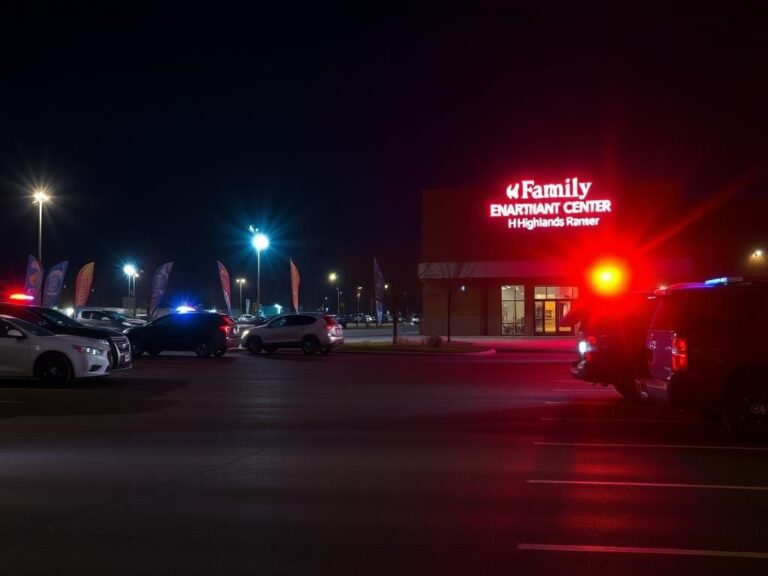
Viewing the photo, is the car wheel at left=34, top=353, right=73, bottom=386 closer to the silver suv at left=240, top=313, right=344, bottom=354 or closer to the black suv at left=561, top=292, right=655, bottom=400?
the black suv at left=561, top=292, right=655, bottom=400

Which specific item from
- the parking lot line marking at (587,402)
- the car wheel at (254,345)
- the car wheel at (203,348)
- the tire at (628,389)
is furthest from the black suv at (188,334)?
the tire at (628,389)

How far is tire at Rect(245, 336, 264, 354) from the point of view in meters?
31.4

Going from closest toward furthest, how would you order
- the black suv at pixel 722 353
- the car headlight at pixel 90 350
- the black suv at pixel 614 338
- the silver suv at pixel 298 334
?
the black suv at pixel 722 353 < the black suv at pixel 614 338 < the car headlight at pixel 90 350 < the silver suv at pixel 298 334

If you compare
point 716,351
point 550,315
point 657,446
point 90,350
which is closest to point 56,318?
point 90,350

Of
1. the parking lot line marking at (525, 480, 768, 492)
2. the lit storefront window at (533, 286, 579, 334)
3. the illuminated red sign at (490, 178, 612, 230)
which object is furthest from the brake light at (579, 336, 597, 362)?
the lit storefront window at (533, 286, 579, 334)

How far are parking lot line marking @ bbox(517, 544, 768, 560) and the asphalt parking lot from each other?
0.9 inches

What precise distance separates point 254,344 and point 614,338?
1891 cm

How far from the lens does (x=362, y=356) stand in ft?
102

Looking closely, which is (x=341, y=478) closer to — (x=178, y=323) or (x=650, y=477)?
(x=650, y=477)

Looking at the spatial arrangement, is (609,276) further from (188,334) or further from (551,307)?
(188,334)

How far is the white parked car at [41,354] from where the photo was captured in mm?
17375

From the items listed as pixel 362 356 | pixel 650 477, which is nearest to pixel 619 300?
pixel 650 477

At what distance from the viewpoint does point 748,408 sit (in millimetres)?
11039

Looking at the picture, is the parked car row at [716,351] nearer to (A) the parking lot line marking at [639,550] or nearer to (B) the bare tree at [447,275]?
(A) the parking lot line marking at [639,550]
